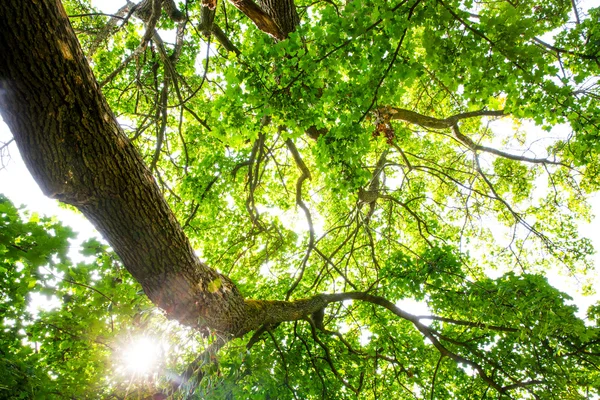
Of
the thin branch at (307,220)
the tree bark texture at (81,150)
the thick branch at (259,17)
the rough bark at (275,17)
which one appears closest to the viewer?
the tree bark texture at (81,150)

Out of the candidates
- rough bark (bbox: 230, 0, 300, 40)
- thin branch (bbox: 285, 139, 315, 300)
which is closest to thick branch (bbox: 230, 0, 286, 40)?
rough bark (bbox: 230, 0, 300, 40)

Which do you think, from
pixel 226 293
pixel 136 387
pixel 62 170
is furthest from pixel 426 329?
pixel 62 170

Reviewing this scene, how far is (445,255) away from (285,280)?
→ 2993mm

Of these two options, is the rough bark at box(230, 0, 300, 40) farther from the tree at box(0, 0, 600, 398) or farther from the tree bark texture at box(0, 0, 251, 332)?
the tree bark texture at box(0, 0, 251, 332)

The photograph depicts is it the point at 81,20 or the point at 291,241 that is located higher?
the point at 81,20

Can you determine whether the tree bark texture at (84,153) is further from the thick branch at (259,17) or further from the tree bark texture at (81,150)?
the thick branch at (259,17)

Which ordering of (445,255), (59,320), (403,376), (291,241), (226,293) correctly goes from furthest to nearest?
1. (291,241)
2. (403,376)
3. (445,255)
4. (226,293)
5. (59,320)

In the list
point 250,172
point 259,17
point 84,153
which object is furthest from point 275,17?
point 84,153

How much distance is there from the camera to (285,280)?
6.45 metres

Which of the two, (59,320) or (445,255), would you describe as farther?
(445,255)

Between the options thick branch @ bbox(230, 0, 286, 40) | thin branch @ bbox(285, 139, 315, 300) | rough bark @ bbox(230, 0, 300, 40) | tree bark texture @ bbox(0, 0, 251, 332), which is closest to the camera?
tree bark texture @ bbox(0, 0, 251, 332)

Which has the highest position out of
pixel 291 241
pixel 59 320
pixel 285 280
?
pixel 291 241

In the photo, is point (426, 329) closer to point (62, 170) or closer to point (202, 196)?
point (202, 196)

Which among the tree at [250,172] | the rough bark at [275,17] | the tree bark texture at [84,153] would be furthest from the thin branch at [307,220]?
the tree bark texture at [84,153]
